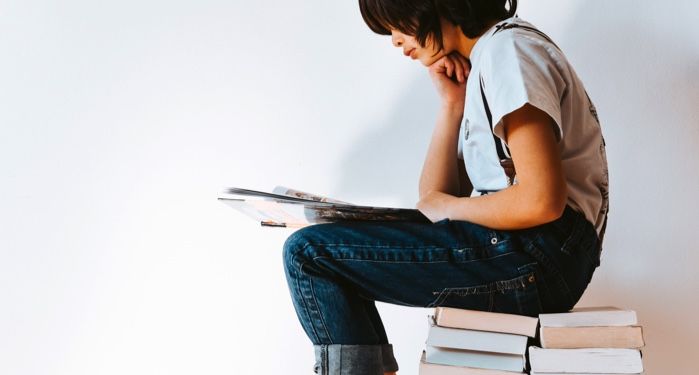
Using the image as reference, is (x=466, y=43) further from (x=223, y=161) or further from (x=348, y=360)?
(x=223, y=161)

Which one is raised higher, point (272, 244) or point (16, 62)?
point (16, 62)

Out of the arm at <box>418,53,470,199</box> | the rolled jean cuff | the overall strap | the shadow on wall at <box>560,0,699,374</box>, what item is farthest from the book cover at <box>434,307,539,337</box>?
the shadow on wall at <box>560,0,699,374</box>

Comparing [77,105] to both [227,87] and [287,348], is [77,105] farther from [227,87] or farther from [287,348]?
[287,348]

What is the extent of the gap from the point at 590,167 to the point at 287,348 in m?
0.90

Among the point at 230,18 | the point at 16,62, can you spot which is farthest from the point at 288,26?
the point at 16,62

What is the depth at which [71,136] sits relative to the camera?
1840 mm

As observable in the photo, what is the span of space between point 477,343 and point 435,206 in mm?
215

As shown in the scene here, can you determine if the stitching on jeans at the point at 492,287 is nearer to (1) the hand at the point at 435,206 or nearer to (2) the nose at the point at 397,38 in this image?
(1) the hand at the point at 435,206

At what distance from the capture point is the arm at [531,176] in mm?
968

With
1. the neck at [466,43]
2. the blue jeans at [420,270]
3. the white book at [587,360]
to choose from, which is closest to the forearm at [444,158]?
the neck at [466,43]

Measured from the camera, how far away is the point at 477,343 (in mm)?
1051

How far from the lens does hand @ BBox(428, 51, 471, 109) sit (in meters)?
1.37

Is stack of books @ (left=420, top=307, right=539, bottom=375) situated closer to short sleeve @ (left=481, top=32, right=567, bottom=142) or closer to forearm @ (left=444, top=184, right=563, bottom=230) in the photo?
forearm @ (left=444, top=184, right=563, bottom=230)

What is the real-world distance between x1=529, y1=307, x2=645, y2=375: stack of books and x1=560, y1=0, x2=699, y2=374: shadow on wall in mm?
557
